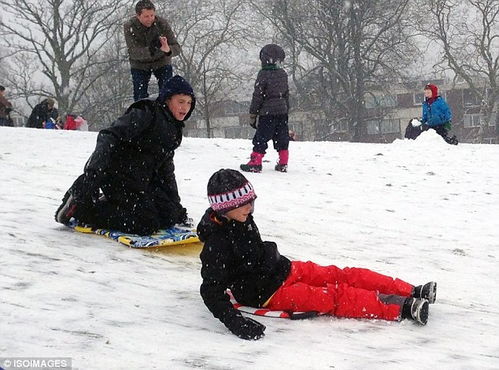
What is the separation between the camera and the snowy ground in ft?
8.73

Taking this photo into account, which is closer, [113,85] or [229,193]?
[229,193]

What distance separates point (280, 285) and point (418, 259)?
6.34 ft

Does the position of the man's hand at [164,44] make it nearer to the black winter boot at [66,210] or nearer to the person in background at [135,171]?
the person in background at [135,171]

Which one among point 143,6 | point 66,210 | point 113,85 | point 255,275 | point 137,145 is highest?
point 113,85

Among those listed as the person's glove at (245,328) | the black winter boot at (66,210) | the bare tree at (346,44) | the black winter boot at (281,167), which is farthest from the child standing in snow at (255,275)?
the bare tree at (346,44)

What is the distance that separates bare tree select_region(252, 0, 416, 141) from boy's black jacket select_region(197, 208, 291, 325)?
26777 mm

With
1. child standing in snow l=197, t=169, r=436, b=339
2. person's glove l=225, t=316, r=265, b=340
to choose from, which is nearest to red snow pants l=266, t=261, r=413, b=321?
child standing in snow l=197, t=169, r=436, b=339

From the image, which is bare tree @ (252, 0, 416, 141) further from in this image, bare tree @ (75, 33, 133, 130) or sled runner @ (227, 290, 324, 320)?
sled runner @ (227, 290, 324, 320)

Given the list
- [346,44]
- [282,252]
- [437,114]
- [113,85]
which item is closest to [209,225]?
[282,252]

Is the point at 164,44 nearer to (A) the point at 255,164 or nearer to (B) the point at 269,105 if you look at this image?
(B) the point at 269,105

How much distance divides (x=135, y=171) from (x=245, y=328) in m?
1.88

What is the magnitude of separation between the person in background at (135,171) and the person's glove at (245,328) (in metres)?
1.70

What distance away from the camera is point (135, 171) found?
4.41 metres

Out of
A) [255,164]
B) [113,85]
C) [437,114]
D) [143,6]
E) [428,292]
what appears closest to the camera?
[428,292]
